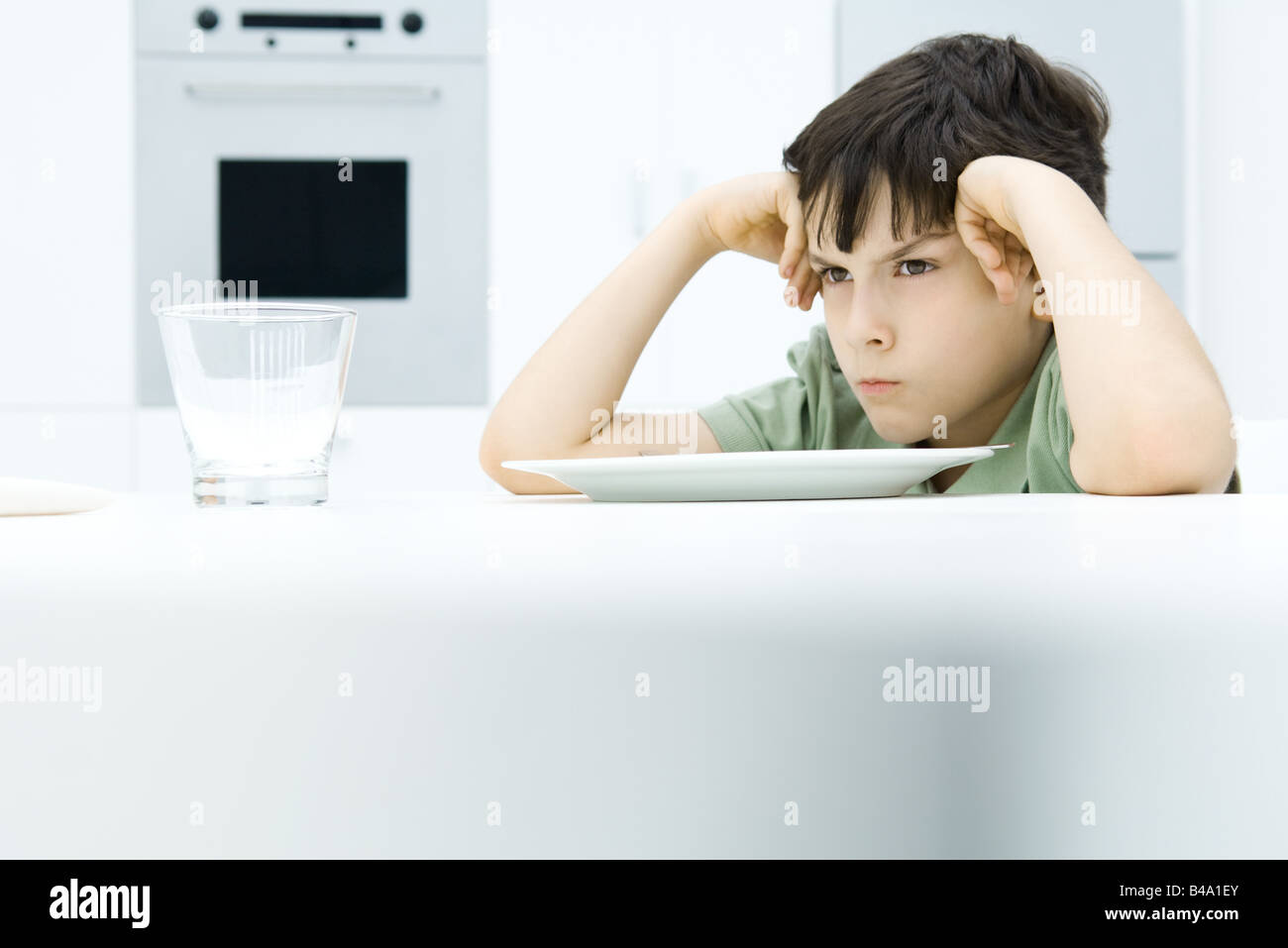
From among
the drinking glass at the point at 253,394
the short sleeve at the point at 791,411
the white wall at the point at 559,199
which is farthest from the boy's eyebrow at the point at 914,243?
the white wall at the point at 559,199

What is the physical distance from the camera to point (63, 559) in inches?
8.5

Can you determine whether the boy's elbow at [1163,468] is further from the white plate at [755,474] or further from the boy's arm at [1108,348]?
the white plate at [755,474]

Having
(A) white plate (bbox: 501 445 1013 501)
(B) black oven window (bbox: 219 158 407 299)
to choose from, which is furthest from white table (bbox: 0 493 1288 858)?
(B) black oven window (bbox: 219 158 407 299)

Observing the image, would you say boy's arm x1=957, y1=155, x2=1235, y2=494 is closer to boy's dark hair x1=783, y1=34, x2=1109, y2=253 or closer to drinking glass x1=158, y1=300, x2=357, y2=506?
boy's dark hair x1=783, y1=34, x2=1109, y2=253

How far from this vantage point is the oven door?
2240mm

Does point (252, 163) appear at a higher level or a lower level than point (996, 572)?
higher

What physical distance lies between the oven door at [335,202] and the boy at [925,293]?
1108 mm

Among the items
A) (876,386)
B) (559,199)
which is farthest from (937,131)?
(559,199)

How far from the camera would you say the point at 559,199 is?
7.51 feet

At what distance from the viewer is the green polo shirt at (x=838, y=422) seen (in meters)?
1.03

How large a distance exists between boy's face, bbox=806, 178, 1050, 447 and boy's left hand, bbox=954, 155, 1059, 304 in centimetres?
3
